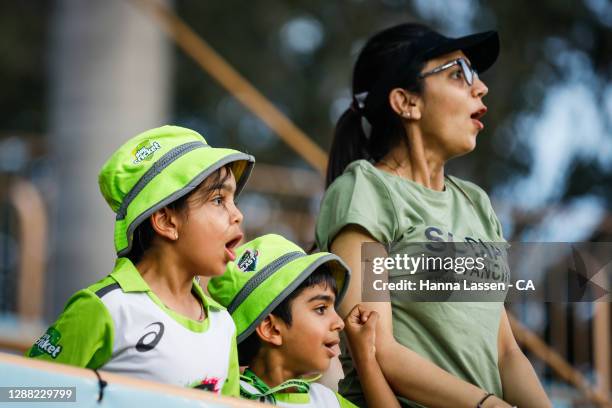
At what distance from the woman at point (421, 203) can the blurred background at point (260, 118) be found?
1533 mm

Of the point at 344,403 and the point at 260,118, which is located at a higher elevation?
the point at 260,118

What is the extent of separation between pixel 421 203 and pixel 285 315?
0.45 metres

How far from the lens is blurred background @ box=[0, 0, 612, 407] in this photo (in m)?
6.95

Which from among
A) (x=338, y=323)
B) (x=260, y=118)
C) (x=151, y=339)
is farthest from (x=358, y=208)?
(x=260, y=118)

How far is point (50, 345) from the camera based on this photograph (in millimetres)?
2355

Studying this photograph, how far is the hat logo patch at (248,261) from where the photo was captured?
289 cm

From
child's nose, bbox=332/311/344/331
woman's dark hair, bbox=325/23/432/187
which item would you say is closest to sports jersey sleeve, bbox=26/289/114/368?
child's nose, bbox=332/311/344/331

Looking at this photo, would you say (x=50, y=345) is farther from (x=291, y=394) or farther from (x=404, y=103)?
(x=404, y=103)

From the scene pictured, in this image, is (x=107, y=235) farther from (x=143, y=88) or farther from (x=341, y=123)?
(x=341, y=123)

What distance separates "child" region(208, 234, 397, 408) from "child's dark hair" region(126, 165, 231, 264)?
33 centimetres

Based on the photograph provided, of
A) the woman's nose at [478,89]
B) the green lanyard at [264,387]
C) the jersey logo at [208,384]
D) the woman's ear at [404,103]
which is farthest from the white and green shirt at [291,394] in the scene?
the woman's nose at [478,89]

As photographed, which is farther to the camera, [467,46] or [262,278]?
[467,46]

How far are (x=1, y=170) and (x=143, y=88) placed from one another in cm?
174

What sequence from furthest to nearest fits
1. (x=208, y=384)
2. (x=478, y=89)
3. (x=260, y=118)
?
(x=260, y=118)
(x=478, y=89)
(x=208, y=384)
